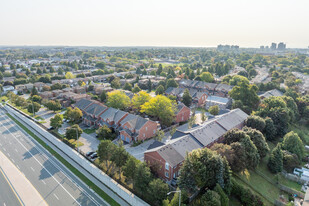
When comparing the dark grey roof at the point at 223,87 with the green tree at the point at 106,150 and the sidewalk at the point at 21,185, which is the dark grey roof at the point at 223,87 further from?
the sidewalk at the point at 21,185

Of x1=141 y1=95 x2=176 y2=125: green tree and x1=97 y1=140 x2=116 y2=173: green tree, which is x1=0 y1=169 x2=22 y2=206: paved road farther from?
x1=141 y1=95 x2=176 y2=125: green tree

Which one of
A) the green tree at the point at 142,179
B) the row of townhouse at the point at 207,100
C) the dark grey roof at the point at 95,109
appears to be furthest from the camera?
the row of townhouse at the point at 207,100

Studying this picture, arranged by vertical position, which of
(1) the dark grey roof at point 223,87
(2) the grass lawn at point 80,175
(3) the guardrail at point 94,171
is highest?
(1) the dark grey roof at point 223,87

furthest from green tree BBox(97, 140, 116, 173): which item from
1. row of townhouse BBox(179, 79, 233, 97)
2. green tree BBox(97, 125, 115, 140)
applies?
row of townhouse BBox(179, 79, 233, 97)

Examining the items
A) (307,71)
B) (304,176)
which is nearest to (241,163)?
(304,176)

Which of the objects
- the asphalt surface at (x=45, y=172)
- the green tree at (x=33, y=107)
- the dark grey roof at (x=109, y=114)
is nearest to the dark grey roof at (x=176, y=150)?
the asphalt surface at (x=45, y=172)

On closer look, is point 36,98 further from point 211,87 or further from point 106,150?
point 211,87

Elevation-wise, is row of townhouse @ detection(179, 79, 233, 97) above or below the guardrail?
above
